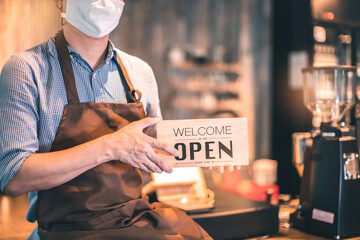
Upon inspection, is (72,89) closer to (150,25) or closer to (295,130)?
(295,130)

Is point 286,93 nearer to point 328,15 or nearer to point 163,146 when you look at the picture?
point 328,15

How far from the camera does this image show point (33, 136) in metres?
1.05

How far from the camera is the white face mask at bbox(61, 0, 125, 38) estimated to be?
3.89ft

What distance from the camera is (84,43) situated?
1230 mm

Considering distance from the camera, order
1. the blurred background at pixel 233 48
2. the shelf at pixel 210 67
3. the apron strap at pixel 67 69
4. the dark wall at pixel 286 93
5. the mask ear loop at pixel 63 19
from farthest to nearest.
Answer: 1. the shelf at pixel 210 67
2. the dark wall at pixel 286 93
3. the blurred background at pixel 233 48
4. the mask ear loop at pixel 63 19
5. the apron strap at pixel 67 69

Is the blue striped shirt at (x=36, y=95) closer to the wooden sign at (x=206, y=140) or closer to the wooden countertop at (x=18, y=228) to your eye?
the wooden sign at (x=206, y=140)

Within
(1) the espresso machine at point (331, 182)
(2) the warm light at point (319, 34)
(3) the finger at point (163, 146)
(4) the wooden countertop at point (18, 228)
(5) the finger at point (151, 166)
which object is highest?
(2) the warm light at point (319, 34)

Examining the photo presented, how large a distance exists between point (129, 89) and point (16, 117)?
1.31 feet

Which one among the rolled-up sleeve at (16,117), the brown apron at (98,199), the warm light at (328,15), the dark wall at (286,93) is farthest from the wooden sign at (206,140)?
the dark wall at (286,93)

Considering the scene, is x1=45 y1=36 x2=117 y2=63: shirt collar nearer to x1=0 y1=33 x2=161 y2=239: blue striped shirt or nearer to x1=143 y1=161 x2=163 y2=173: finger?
x1=0 y1=33 x2=161 y2=239: blue striped shirt

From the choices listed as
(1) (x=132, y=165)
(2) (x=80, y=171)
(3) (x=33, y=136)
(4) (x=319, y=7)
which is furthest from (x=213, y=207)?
(4) (x=319, y=7)

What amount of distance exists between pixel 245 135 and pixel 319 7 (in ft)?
8.41

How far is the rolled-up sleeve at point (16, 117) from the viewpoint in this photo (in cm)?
101

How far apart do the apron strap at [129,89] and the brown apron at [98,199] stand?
75 mm
